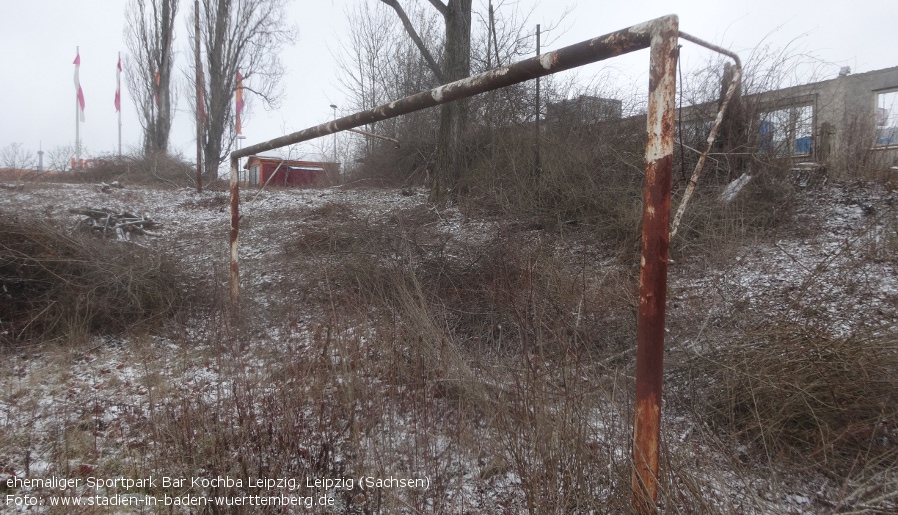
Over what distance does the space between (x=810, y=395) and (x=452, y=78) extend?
24.3 ft

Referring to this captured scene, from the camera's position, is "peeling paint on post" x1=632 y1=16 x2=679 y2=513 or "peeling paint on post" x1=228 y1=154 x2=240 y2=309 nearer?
"peeling paint on post" x1=632 y1=16 x2=679 y2=513

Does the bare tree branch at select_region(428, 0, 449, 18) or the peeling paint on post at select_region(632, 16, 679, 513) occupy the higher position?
the bare tree branch at select_region(428, 0, 449, 18)

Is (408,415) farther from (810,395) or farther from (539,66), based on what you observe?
(810,395)

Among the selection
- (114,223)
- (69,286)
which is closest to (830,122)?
(69,286)

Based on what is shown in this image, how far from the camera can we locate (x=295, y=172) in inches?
711

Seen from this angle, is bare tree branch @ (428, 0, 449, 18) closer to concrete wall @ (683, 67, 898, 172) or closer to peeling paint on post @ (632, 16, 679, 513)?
concrete wall @ (683, 67, 898, 172)

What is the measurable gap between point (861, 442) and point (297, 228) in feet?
23.6

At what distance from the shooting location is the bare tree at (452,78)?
878 centimetres

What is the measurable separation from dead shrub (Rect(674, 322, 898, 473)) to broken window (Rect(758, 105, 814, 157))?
4.50 metres

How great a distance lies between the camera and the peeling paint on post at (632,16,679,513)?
1.76 meters

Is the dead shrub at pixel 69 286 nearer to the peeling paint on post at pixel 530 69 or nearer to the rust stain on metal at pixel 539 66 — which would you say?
the peeling paint on post at pixel 530 69

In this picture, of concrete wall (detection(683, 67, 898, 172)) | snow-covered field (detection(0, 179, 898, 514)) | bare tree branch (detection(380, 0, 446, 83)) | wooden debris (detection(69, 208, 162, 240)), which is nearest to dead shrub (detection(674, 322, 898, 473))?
snow-covered field (detection(0, 179, 898, 514))

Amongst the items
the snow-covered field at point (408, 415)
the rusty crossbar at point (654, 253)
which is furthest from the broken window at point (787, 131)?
the rusty crossbar at point (654, 253)

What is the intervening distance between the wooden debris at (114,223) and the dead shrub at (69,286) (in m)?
1.18
